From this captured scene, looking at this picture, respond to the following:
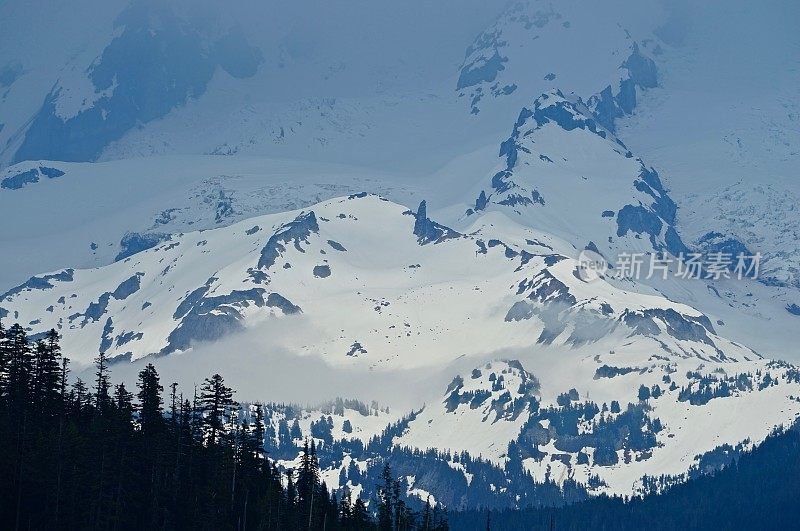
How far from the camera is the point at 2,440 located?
198000 mm

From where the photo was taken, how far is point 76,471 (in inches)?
7869

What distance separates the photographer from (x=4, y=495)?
193875 mm

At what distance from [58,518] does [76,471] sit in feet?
14.3

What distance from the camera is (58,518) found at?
656 ft

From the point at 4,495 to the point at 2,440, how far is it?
6031mm

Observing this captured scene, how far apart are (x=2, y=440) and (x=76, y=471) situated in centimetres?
697

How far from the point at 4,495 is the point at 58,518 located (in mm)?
7487

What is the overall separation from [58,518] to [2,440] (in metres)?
8.47
